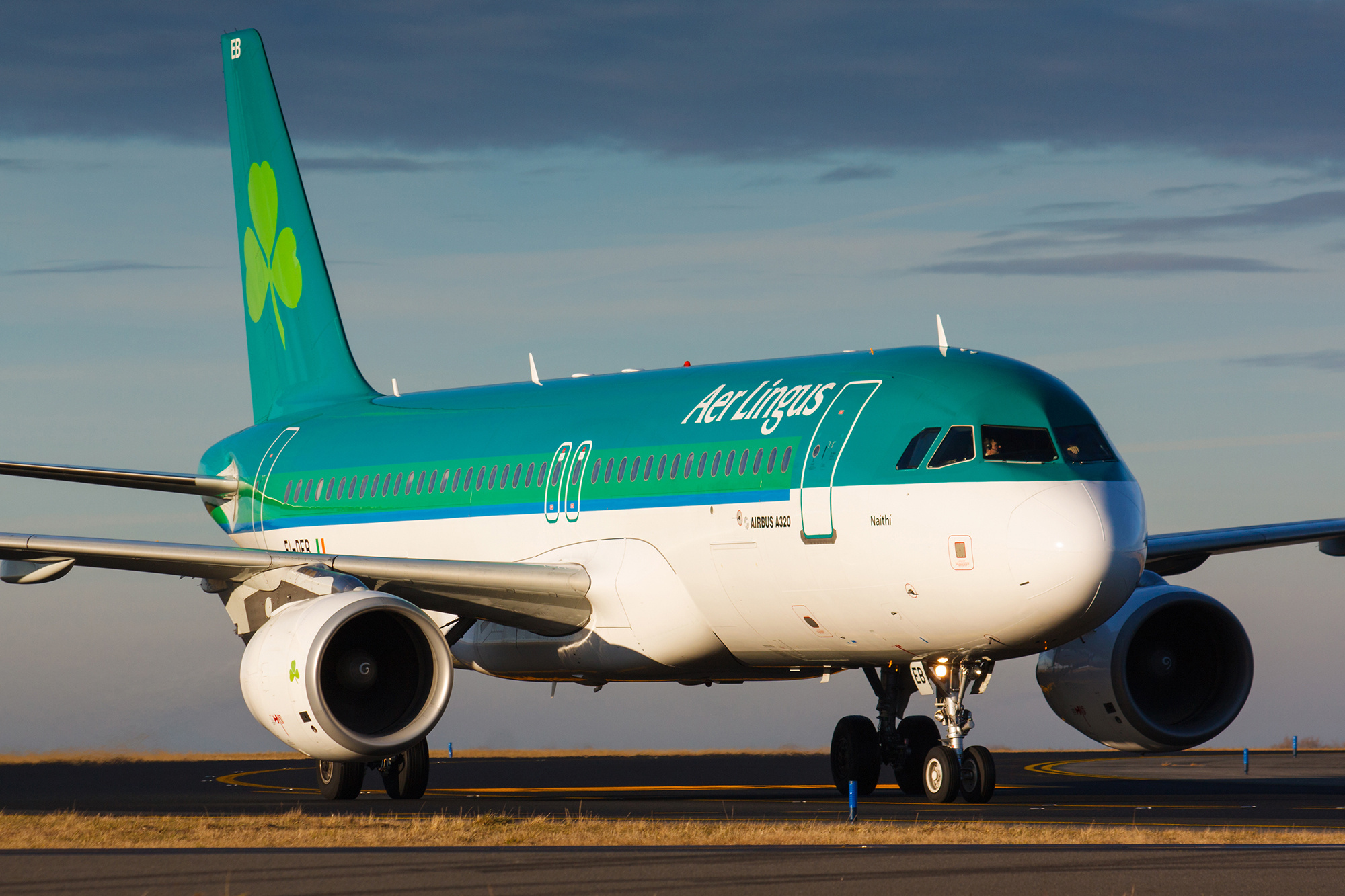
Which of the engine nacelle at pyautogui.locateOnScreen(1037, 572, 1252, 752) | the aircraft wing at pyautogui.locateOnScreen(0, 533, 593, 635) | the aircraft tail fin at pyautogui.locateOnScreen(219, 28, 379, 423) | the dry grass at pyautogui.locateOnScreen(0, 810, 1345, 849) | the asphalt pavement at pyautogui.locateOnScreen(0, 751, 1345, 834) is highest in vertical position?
the aircraft tail fin at pyautogui.locateOnScreen(219, 28, 379, 423)

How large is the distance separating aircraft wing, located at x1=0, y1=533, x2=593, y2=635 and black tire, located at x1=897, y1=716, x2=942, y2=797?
13.2ft

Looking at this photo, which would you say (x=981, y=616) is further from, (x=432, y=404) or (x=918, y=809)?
(x=432, y=404)

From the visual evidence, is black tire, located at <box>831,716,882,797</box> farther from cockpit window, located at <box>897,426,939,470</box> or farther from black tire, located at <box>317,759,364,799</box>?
black tire, located at <box>317,759,364,799</box>

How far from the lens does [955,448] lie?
17812 millimetres

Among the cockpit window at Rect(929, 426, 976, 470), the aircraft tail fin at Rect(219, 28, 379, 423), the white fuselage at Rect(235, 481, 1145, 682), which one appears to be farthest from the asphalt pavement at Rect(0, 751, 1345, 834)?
the aircraft tail fin at Rect(219, 28, 379, 423)

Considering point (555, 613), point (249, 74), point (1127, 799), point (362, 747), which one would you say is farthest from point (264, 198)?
point (1127, 799)

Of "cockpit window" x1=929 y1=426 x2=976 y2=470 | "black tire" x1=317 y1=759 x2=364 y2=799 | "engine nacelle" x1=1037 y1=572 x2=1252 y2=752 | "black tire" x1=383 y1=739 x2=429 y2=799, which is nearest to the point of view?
"cockpit window" x1=929 y1=426 x2=976 y2=470

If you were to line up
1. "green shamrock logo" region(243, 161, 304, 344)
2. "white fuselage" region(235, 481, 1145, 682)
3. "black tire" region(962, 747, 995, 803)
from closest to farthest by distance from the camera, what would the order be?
"white fuselage" region(235, 481, 1145, 682) < "black tire" region(962, 747, 995, 803) < "green shamrock logo" region(243, 161, 304, 344)

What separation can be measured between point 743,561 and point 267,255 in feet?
50.8

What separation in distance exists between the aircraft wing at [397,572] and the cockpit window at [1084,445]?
248 inches

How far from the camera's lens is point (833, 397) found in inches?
766

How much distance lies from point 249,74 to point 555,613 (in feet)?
51.2

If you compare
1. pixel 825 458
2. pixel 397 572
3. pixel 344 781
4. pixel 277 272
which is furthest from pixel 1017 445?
pixel 277 272

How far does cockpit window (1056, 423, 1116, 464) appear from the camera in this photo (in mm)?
17594
